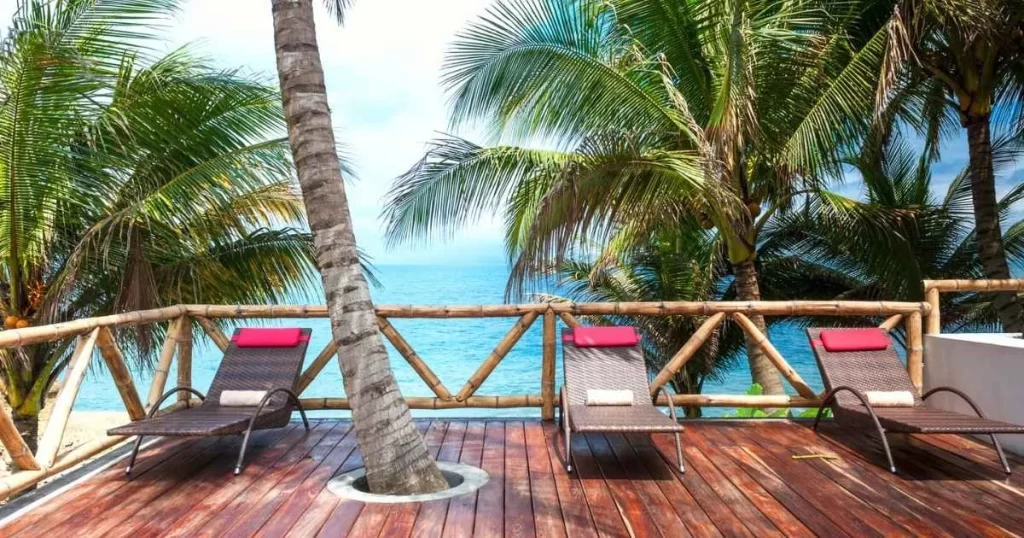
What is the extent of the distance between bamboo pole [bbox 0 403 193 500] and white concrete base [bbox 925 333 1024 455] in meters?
4.95

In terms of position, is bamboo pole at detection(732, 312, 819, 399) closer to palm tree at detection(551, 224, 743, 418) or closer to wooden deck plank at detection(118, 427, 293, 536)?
wooden deck plank at detection(118, 427, 293, 536)

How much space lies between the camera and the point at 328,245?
373cm

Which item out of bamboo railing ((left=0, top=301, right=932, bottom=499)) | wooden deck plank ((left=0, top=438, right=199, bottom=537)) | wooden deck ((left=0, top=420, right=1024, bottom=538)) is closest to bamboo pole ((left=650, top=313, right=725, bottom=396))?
bamboo railing ((left=0, top=301, right=932, bottom=499))

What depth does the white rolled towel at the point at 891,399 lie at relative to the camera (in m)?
4.74

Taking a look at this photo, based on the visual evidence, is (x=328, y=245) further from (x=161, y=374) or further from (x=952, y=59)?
(x=952, y=59)

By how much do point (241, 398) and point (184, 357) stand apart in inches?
40.3

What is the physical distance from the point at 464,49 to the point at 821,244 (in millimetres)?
7387

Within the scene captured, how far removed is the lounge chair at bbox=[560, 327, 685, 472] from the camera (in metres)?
4.12

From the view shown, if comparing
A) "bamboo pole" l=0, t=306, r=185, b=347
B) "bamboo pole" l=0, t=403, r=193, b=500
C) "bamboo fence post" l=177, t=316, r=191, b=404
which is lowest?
"bamboo pole" l=0, t=403, r=193, b=500

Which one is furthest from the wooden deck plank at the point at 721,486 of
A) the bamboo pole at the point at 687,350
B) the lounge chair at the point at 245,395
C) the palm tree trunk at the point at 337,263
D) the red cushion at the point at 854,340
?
the lounge chair at the point at 245,395

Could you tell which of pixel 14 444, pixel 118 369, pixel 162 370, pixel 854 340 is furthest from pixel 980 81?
pixel 14 444

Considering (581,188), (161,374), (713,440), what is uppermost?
(581,188)

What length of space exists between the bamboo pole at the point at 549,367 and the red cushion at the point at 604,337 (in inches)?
8.8

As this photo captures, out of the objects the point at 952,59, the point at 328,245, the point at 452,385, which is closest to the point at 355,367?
the point at 328,245
